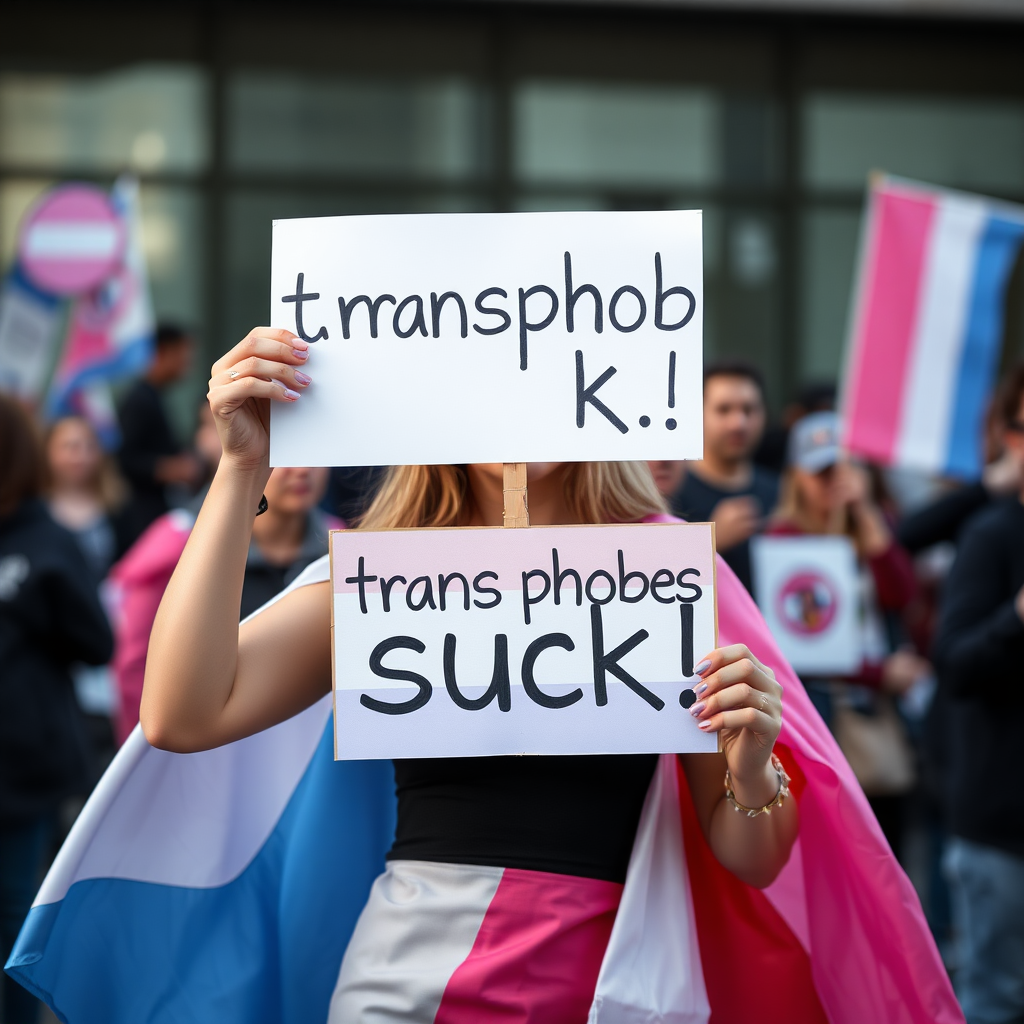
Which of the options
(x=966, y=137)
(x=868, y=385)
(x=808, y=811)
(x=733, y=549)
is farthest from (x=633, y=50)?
(x=808, y=811)

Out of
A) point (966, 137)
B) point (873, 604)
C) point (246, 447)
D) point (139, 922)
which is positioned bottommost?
point (873, 604)

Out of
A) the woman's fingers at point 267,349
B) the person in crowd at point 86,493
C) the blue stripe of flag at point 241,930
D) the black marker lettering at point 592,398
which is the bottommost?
the person in crowd at point 86,493

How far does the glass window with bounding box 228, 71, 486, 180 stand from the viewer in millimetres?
9672

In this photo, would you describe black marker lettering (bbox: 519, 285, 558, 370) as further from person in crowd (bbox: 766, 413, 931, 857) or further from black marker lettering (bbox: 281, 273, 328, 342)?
person in crowd (bbox: 766, 413, 931, 857)

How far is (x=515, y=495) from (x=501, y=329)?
219mm

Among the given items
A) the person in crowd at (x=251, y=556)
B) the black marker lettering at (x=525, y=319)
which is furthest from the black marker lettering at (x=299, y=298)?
the person in crowd at (x=251, y=556)

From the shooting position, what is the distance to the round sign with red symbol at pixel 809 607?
4.41 meters

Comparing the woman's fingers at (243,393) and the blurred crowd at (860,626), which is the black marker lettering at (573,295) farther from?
the blurred crowd at (860,626)

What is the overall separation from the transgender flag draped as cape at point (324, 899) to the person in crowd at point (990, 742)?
4.29ft

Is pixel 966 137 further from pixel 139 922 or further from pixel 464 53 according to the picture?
pixel 139 922

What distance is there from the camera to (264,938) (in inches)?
A: 86.7

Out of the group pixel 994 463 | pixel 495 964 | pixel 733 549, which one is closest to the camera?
pixel 495 964

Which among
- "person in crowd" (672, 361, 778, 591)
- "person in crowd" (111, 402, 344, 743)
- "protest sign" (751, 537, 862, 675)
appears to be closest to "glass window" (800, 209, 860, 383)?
"person in crowd" (672, 361, 778, 591)

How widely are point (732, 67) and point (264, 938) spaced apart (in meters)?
8.98
